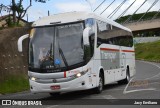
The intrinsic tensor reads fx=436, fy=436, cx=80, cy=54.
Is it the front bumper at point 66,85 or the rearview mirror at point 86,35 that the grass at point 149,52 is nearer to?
the front bumper at point 66,85

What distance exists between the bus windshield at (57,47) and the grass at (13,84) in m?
10.2

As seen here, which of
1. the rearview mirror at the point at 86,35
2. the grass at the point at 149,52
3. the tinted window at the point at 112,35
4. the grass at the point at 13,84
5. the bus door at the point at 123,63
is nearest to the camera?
the rearview mirror at the point at 86,35

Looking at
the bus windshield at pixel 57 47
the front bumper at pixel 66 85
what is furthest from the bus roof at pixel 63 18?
the front bumper at pixel 66 85

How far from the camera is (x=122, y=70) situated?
2328 centimetres

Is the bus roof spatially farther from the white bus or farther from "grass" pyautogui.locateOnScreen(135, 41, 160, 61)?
"grass" pyautogui.locateOnScreen(135, 41, 160, 61)

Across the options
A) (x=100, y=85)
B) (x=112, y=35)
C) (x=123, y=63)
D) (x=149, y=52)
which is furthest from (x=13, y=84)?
(x=149, y=52)

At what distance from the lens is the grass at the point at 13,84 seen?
88.7 ft

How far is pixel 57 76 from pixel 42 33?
1.89 metres

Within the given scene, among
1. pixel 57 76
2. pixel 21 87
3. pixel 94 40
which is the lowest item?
pixel 21 87

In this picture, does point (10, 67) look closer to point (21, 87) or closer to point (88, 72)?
point (21, 87)

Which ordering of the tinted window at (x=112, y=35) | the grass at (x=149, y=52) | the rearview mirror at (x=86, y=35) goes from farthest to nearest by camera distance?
1. the grass at (x=149, y=52)
2. the tinted window at (x=112, y=35)
3. the rearview mirror at (x=86, y=35)

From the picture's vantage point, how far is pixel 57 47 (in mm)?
16203

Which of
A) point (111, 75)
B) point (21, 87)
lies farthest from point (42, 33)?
point (21, 87)

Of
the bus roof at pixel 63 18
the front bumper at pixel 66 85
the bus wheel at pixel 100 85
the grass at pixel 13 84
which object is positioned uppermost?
the bus roof at pixel 63 18
